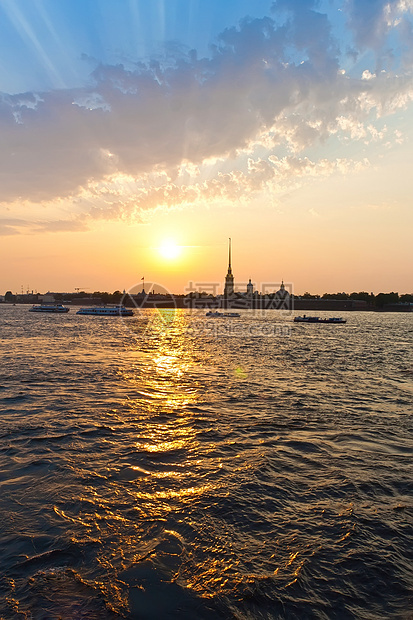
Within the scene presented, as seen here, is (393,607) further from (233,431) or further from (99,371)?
(99,371)

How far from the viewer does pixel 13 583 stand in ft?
19.8

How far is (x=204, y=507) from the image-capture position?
27.8ft

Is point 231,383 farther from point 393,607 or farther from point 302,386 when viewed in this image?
point 393,607

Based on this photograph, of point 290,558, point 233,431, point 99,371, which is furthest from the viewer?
point 99,371

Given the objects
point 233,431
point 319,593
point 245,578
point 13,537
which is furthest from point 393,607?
point 233,431

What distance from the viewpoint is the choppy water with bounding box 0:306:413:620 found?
233 inches

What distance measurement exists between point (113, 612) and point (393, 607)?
14.3ft

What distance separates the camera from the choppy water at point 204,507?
591 cm

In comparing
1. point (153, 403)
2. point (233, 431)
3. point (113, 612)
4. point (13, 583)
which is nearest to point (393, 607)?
point (113, 612)

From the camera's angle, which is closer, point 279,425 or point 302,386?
point 279,425

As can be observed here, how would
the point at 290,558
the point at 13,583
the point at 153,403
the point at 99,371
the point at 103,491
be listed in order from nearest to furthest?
1. the point at 13,583
2. the point at 290,558
3. the point at 103,491
4. the point at 153,403
5. the point at 99,371

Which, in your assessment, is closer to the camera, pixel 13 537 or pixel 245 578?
pixel 245 578

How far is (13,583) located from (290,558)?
4770 millimetres

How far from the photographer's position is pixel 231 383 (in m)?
23.4
